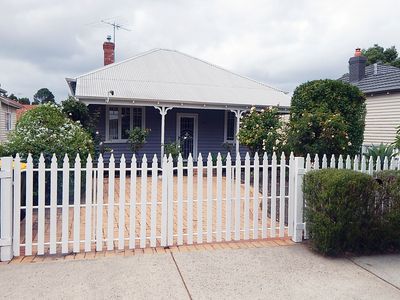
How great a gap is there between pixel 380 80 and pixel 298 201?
45.6 ft

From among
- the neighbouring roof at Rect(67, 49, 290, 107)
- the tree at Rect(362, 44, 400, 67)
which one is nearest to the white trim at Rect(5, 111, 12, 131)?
the neighbouring roof at Rect(67, 49, 290, 107)

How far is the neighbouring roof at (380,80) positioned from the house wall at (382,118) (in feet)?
1.22

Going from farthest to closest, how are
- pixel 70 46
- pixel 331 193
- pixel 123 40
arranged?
pixel 123 40
pixel 70 46
pixel 331 193

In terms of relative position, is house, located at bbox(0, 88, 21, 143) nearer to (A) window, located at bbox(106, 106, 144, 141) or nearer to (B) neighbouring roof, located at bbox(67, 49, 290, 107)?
(B) neighbouring roof, located at bbox(67, 49, 290, 107)

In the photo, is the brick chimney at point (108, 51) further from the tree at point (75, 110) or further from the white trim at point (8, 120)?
the tree at point (75, 110)

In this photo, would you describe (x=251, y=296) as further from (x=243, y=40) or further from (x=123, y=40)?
(x=123, y=40)

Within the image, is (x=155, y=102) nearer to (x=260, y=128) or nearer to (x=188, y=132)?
(x=188, y=132)

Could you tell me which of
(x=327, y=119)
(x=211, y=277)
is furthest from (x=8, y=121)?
(x=211, y=277)


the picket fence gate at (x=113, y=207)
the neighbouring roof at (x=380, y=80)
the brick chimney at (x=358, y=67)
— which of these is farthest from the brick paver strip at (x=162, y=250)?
the brick chimney at (x=358, y=67)

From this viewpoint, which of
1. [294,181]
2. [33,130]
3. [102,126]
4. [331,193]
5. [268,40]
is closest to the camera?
[331,193]

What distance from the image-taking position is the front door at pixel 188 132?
15742mm

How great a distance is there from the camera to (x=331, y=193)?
14.5 ft

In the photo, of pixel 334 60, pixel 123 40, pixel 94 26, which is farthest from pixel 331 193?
pixel 123 40

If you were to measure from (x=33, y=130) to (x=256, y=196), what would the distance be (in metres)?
5.92
